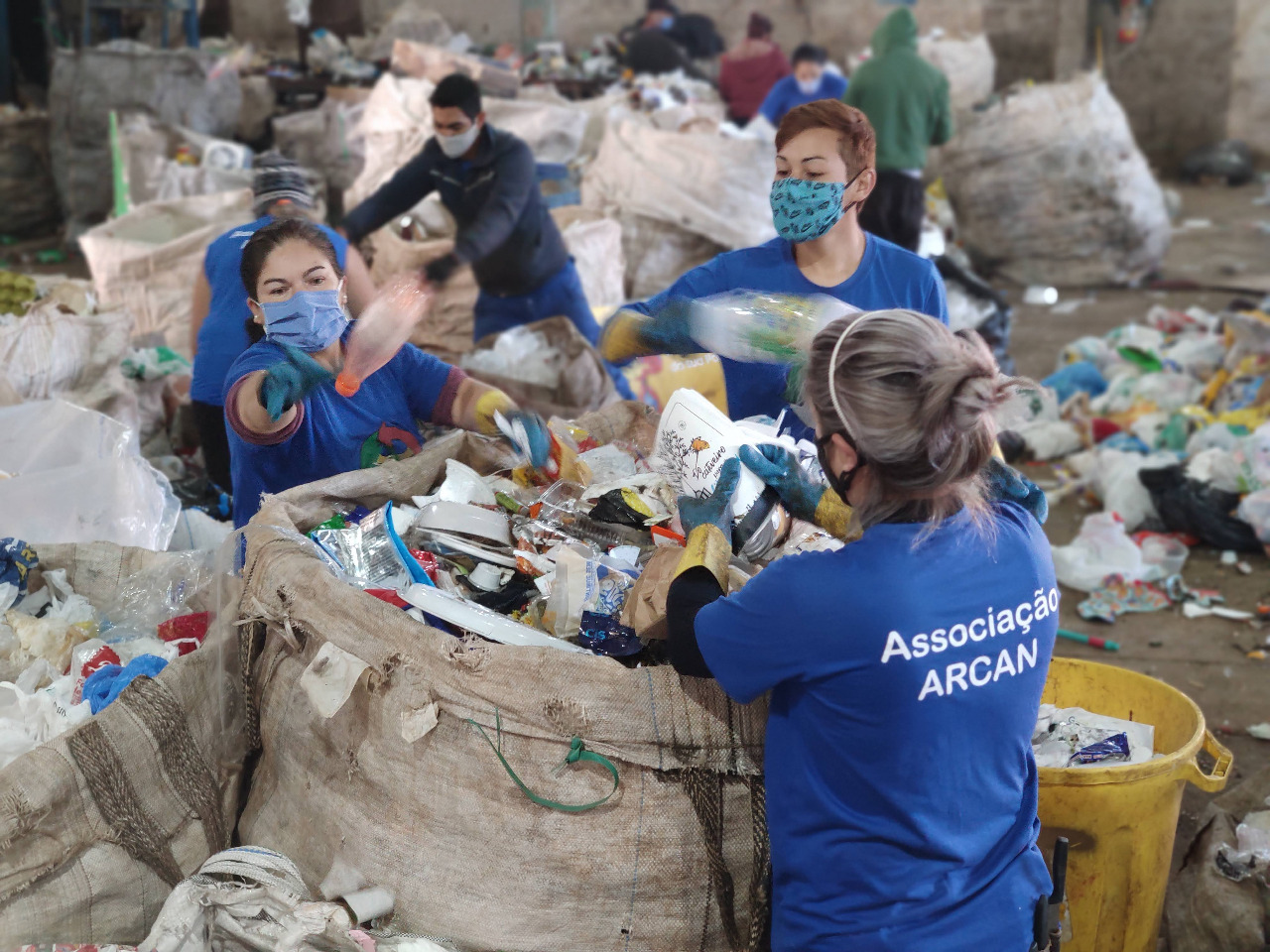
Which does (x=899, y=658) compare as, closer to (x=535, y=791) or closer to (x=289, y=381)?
(x=535, y=791)

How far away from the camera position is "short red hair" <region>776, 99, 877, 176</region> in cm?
264

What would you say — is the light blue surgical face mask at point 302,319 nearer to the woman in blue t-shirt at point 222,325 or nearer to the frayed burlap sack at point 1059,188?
the woman in blue t-shirt at point 222,325

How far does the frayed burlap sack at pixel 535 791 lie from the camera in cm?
171

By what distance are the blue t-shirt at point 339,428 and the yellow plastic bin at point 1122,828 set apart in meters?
1.41

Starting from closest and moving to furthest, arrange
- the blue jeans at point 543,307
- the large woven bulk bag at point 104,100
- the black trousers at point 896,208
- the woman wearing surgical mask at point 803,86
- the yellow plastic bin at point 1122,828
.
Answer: the yellow plastic bin at point 1122,828 → the blue jeans at point 543,307 → the black trousers at point 896,208 → the woman wearing surgical mask at point 803,86 → the large woven bulk bag at point 104,100

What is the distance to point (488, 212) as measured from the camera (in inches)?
163

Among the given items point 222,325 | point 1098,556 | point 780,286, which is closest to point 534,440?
point 780,286

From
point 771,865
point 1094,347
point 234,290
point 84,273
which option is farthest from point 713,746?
point 84,273

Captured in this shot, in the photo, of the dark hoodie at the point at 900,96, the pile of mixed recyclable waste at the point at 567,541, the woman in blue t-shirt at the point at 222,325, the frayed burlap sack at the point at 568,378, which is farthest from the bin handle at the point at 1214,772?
the dark hoodie at the point at 900,96

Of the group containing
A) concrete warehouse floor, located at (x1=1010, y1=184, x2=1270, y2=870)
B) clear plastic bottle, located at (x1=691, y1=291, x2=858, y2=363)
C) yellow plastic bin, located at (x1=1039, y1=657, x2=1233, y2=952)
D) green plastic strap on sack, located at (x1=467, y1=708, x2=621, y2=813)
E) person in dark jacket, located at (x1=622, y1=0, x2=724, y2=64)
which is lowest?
concrete warehouse floor, located at (x1=1010, y1=184, x2=1270, y2=870)

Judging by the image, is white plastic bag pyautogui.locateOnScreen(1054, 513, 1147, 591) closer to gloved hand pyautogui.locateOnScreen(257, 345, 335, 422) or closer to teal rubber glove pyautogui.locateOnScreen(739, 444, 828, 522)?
teal rubber glove pyautogui.locateOnScreen(739, 444, 828, 522)

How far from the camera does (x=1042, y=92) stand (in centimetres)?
748

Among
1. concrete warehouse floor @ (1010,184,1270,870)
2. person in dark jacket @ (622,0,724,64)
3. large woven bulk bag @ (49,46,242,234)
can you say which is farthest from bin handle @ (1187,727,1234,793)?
person in dark jacket @ (622,0,724,64)

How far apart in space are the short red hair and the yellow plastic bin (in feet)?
4.20
